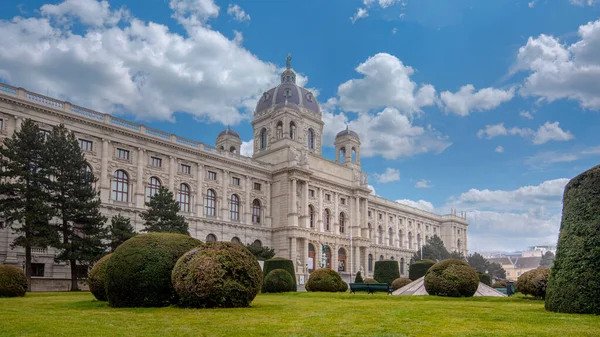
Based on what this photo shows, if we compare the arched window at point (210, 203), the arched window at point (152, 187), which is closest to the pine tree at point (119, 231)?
the arched window at point (152, 187)

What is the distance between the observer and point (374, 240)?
84.1m

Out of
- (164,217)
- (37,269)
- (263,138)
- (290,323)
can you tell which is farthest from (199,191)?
(290,323)

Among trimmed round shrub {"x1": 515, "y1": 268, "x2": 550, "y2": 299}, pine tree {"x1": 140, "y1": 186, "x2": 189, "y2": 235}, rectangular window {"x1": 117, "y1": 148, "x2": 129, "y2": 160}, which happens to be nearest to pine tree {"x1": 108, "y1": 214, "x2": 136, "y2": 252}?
pine tree {"x1": 140, "y1": 186, "x2": 189, "y2": 235}

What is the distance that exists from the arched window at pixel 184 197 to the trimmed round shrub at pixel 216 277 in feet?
121

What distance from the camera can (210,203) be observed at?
57.2 meters

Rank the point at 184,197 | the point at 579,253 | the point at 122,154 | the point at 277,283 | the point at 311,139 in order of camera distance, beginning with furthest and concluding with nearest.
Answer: the point at 311,139
the point at 184,197
the point at 122,154
the point at 277,283
the point at 579,253

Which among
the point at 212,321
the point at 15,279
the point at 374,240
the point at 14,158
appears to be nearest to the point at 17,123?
the point at 14,158

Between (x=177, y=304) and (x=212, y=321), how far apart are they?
16.4 ft

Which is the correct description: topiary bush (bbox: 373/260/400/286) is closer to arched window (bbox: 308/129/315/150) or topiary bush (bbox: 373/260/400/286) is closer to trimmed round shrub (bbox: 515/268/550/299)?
trimmed round shrub (bbox: 515/268/550/299)

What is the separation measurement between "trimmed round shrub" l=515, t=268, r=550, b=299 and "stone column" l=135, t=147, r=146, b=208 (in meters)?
36.4

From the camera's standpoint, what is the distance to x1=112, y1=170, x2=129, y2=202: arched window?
1882 inches

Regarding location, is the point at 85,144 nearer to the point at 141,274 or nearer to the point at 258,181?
the point at 258,181

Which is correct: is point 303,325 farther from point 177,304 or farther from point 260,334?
point 177,304

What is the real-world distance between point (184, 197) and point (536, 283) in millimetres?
39388
